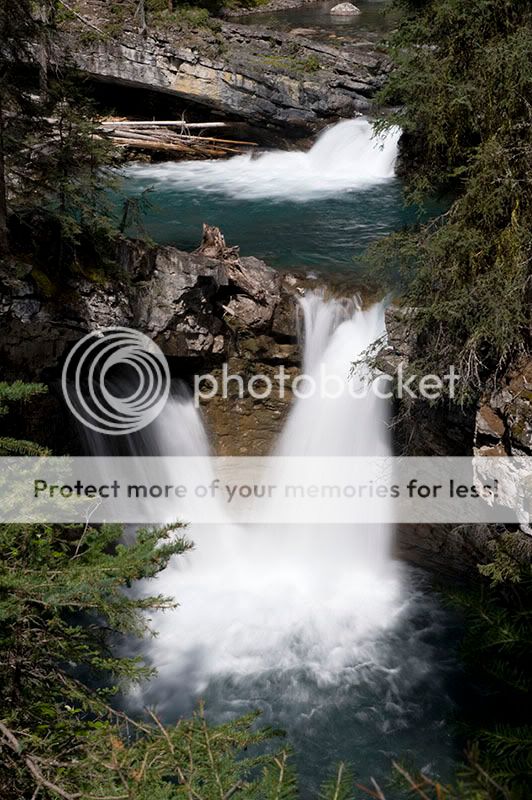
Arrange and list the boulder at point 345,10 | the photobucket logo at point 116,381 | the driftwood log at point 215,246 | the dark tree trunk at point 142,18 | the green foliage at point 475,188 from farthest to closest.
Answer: the boulder at point 345,10 → the dark tree trunk at point 142,18 → the driftwood log at point 215,246 → the photobucket logo at point 116,381 → the green foliage at point 475,188

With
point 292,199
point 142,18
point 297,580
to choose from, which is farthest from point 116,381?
point 142,18

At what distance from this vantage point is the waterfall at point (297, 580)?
9.43m

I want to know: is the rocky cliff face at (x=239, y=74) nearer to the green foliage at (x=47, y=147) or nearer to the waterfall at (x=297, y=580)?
the waterfall at (x=297, y=580)

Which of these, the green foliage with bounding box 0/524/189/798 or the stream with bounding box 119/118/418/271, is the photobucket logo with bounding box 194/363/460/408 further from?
the green foliage with bounding box 0/524/189/798

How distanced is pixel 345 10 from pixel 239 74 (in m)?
12.5

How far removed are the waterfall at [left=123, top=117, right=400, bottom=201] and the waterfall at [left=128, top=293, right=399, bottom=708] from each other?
23.6ft

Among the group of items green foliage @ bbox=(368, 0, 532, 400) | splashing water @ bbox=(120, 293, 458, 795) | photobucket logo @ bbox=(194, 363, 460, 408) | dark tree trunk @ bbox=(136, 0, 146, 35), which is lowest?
splashing water @ bbox=(120, 293, 458, 795)

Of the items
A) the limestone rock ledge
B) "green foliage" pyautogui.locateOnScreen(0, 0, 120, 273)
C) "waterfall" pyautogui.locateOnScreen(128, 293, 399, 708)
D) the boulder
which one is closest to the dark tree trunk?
"green foliage" pyautogui.locateOnScreen(0, 0, 120, 273)

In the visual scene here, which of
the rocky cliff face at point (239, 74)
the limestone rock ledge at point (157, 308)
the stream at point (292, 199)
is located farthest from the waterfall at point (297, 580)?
the rocky cliff face at point (239, 74)

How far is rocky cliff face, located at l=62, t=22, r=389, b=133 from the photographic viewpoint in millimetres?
20062

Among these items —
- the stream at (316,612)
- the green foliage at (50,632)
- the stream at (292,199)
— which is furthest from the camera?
the stream at (292,199)

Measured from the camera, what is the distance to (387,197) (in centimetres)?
1667

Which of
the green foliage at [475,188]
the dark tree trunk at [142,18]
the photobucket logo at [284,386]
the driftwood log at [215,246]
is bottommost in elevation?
the photobucket logo at [284,386]

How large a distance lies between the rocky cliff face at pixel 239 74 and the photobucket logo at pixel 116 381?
40.0 ft
